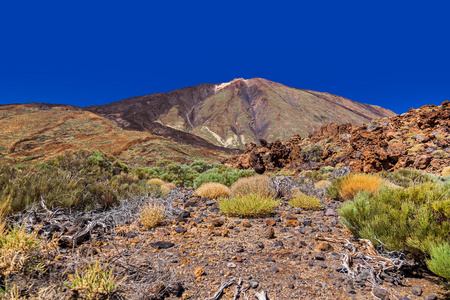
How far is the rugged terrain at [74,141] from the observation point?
29109 mm

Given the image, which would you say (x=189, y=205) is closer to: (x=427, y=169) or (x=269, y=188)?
(x=269, y=188)

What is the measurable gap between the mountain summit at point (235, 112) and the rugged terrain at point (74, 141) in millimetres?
20092

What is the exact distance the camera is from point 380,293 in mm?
2287

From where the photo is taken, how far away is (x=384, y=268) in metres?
2.57

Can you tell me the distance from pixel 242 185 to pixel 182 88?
136m

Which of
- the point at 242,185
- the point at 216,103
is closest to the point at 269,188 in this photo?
the point at 242,185

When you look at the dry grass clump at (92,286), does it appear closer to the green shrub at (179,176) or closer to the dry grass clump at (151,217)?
the dry grass clump at (151,217)

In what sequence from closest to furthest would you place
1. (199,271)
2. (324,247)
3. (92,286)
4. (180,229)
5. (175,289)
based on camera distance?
(92,286) → (175,289) → (199,271) → (324,247) → (180,229)

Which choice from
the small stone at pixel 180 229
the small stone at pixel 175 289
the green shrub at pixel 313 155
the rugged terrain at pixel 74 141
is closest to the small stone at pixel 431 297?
the small stone at pixel 175 289

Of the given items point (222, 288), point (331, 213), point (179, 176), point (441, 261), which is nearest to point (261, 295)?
point (222, 288)

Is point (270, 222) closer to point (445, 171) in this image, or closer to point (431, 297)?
point (431, 297)

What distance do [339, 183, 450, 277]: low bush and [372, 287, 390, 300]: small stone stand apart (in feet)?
1.77

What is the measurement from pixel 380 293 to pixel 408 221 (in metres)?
1.08

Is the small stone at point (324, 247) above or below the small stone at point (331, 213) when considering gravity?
below
